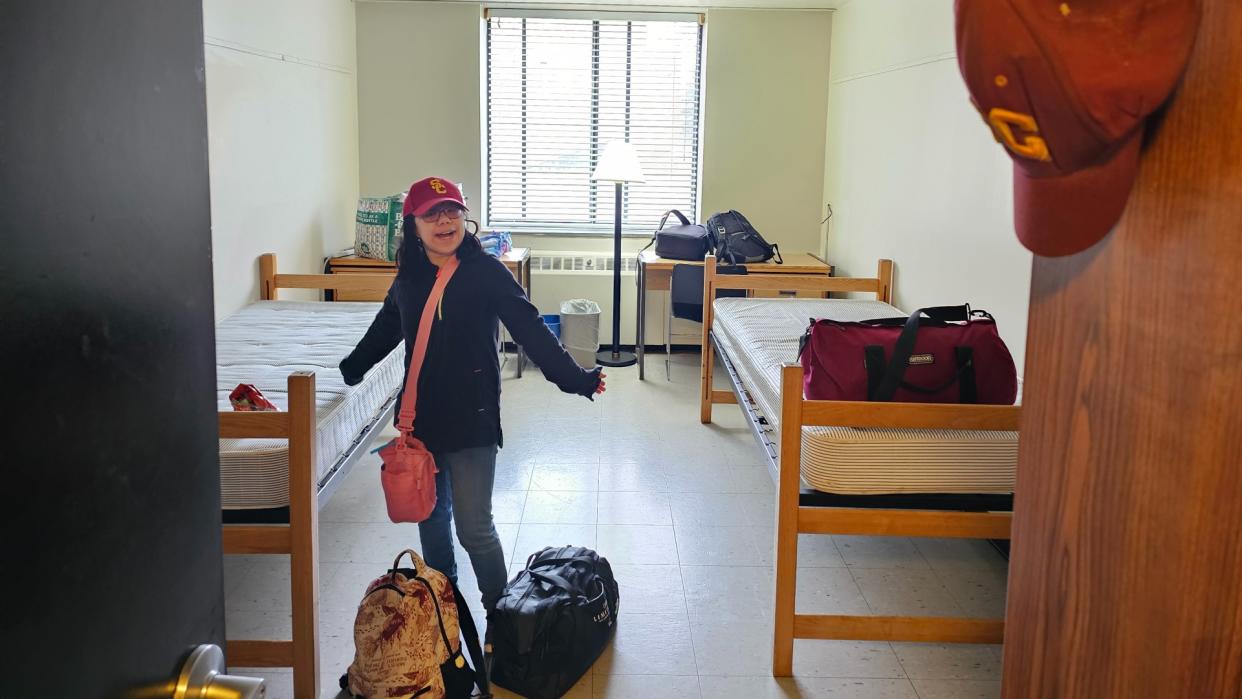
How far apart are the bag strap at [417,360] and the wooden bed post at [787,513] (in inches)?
33.8

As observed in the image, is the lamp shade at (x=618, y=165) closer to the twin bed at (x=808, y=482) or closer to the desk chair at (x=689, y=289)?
the desk chair at (x=689, y=289)

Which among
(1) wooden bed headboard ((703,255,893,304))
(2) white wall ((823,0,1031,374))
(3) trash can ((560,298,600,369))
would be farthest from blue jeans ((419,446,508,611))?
(3) trash can ((560,298,600,369))

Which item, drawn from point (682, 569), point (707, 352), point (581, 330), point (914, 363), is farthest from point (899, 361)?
point (581, 330)

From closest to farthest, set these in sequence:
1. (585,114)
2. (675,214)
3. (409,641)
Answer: (409,641)
(675,214)
(585,114)

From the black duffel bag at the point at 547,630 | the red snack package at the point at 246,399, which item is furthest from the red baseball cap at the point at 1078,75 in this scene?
the red snack package at the point at 246,399

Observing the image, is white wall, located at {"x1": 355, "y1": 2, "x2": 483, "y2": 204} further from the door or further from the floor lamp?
the door

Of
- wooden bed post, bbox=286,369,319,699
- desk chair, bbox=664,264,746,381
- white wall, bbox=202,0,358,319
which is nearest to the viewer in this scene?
wooden bed post, bbox=286,369,319,699

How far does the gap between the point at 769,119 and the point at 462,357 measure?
4.04 metres

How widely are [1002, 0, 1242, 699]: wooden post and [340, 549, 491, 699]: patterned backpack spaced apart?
1.52 meters

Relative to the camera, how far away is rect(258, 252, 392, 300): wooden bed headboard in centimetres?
432

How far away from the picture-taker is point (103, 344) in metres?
0.61

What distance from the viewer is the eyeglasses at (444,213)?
2.40 m

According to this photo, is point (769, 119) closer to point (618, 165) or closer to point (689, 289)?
point (618, 165)

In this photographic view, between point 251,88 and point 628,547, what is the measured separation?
97.9 inches
